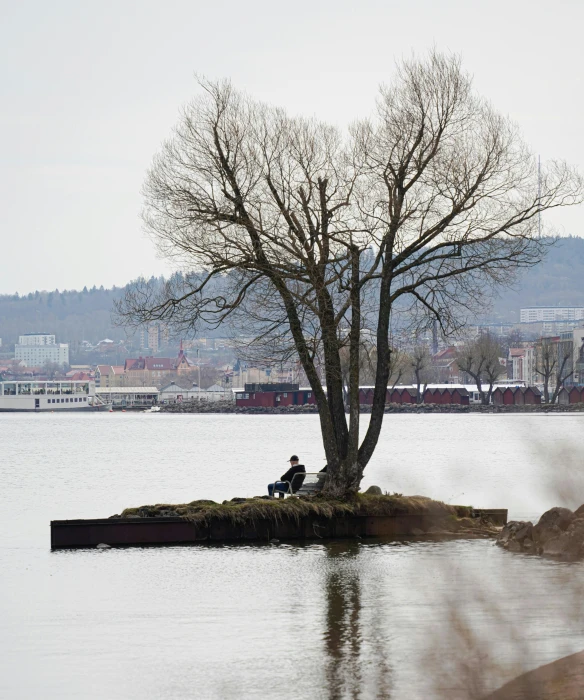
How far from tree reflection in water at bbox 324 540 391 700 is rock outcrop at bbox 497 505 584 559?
4776 mm

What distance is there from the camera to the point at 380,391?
36.0 m

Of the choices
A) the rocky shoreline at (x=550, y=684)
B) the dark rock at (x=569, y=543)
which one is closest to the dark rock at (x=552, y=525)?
the dark rock at (x=569, y=543)

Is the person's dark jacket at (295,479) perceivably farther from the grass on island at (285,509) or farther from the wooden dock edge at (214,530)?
the wooden dock edge at (214,530)

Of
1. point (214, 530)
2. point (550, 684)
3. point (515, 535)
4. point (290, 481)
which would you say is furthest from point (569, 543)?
point (550, 684)

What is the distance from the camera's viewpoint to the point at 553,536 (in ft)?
96.9

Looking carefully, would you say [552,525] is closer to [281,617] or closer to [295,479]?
[295,479]

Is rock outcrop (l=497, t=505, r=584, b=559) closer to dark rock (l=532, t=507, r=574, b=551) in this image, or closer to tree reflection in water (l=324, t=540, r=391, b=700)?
dark rock (l=532, t=507, r=574, b=551)

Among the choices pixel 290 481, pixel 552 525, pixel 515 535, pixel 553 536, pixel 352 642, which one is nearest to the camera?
pixel 352 642

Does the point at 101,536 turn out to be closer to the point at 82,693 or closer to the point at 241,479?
the point at 82,693

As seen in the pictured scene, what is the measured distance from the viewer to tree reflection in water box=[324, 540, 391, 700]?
17188 millimetres

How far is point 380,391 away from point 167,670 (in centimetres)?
1844

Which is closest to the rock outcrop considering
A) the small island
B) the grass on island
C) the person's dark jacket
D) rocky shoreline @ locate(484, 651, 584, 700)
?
the small island

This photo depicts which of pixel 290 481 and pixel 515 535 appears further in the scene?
pixel 290 481

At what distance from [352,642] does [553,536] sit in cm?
1072
